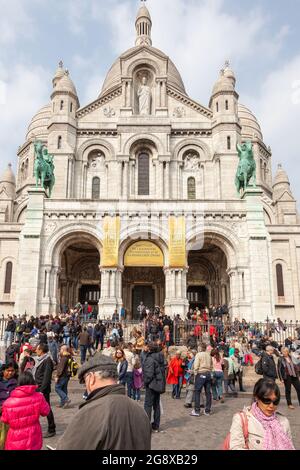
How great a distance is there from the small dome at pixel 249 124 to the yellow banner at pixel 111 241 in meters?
22.6

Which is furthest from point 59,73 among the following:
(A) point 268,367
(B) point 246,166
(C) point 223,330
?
(A) point 268,367

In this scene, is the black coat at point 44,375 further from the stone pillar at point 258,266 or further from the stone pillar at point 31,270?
the stone pillar at point 258,266

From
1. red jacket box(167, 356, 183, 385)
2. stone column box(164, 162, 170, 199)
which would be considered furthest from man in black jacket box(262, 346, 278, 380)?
stone column box(164, 162, 170, 199)

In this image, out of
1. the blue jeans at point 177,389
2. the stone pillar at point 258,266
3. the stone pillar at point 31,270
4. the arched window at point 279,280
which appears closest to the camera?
the blue jeans at point 177,389

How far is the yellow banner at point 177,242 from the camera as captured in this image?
24.8m

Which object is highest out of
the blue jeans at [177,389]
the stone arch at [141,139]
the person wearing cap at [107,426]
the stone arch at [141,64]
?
the stone arch at [141,64]

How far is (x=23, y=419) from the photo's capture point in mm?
4508

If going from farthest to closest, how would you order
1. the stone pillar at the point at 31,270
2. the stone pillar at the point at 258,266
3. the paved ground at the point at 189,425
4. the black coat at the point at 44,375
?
the stone pillar at the point at 31,270 → the stone pillar at the point at 258,266 → the black coat at the point at 44,375 → the paved ground at the point at 189,425

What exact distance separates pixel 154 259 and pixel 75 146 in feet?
44.7

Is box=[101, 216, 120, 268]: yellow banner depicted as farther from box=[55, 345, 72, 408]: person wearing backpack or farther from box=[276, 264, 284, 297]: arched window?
box=[55, 345, 72, 408]: person wearing backpack

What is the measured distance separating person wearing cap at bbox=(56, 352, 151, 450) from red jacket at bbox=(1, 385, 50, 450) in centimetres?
223

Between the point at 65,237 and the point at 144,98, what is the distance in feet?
54.3

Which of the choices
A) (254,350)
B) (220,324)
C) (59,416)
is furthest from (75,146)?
(59,416)

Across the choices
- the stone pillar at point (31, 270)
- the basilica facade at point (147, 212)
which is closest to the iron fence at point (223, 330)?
the basilica facade at point (147, 212)
